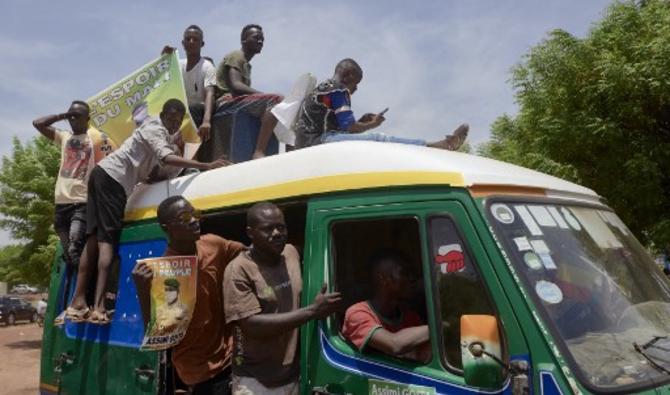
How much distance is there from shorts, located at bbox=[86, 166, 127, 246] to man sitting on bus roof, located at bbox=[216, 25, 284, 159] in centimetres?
108

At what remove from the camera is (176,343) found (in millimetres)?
3486

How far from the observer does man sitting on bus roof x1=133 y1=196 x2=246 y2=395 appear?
3631 mm

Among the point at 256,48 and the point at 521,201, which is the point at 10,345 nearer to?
the point at 256,48

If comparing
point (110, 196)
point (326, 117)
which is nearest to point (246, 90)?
point (326, 117)

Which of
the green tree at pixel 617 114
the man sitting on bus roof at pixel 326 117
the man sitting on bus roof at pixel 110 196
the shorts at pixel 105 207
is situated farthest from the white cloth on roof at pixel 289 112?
the green tree at pixel 617 114

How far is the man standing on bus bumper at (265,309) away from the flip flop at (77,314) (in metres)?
1.70

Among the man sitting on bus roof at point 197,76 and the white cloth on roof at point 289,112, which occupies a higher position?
the man sitting on bus roof at point 197,76

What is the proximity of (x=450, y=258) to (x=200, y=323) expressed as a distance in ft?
5.16

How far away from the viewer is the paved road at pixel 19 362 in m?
13.4

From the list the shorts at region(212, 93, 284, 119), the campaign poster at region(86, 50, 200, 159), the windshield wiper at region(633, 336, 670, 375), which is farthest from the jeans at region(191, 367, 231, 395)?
the campaign poster at region(86, 50, 200, 159)

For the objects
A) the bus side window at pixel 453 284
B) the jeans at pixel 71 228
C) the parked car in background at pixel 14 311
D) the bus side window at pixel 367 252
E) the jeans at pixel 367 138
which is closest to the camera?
the bus side window at pixel 453 284

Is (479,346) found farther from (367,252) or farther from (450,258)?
(367,252)

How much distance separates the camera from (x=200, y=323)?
3639 mm

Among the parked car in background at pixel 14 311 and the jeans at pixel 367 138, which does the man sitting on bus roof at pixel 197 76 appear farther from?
the parked car in background at pixel 14 311
